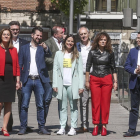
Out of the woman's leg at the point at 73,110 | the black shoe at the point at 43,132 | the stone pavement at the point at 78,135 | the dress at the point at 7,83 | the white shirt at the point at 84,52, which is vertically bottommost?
A: the stone pavement at the point at 78,135

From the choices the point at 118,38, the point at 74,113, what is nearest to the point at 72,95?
the point at 74,113

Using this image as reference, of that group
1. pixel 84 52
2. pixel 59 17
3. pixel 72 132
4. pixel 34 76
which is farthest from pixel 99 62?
pixel 59 17

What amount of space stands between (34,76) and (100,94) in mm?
1271

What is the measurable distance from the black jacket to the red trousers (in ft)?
0.30

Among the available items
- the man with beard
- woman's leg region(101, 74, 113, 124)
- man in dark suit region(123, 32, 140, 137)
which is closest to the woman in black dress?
the man with beard

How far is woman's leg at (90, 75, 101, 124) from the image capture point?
35.0 ft

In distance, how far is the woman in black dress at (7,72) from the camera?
10352 mm

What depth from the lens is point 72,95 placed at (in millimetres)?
10664

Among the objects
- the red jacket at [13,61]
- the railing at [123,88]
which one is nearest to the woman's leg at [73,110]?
the red jacket at [13,61]

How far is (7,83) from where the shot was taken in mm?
10383

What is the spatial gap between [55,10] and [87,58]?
19605 millimetres

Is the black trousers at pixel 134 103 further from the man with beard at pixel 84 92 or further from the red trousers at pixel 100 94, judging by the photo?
the man with beard at pixel 84 92

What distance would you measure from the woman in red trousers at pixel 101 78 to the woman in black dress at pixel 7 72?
1.35 meters

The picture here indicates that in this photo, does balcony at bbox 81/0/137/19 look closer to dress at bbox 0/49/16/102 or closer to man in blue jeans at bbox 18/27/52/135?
man in blue jeans at bbox 18/27/52/135
